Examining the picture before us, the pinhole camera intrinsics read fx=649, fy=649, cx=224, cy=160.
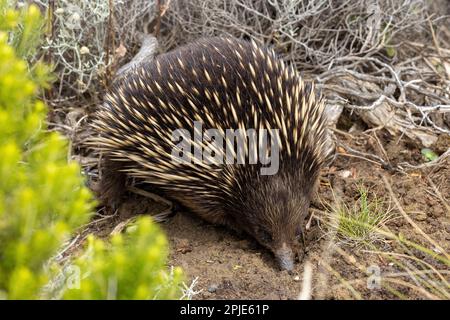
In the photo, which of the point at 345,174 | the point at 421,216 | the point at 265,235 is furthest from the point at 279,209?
the point at 345,174

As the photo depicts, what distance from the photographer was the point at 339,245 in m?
3.56

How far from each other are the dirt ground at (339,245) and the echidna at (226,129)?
5.7 inches

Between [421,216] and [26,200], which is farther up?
[26,200]

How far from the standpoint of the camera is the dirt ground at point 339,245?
3.21m

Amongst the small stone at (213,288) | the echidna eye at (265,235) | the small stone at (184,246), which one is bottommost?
the small stone at (213,288)

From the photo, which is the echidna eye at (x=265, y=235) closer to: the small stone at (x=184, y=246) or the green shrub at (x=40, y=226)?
the small stone at (x=184, y=246)

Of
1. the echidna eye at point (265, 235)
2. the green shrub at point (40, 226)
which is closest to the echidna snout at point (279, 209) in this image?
the echidna eye at point (265, 235)

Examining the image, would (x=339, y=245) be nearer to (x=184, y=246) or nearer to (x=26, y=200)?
(x=184, y=246)

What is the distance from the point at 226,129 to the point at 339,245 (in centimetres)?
89

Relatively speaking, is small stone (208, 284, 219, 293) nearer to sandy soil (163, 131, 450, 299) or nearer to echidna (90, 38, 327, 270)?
sandy soil (163, 131, 450, 299)

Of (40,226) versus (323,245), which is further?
(323,245)

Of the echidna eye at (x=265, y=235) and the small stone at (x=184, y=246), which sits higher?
the echidna eye at (x=265, y=235)

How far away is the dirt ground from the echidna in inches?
5.7

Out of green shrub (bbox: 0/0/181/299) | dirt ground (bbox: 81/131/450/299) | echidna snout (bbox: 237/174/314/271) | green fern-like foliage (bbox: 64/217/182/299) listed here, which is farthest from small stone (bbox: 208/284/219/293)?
green fern-like foliage (bbox: 64/217/182/299)
